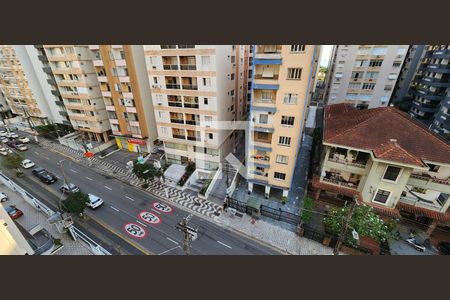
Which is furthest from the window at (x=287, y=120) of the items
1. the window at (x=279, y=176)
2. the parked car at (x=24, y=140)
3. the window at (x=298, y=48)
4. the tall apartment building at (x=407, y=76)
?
the parked car at (x=24, y=140)

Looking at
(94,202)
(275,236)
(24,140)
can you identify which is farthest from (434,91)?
(24,140)

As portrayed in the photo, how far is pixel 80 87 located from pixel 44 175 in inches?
669

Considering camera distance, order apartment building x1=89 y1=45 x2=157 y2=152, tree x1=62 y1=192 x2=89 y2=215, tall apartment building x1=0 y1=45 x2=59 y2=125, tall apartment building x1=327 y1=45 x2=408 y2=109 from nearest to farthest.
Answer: tree x1=62 y1=192 x2=89 y2=215
apartment building x1=89 y1=45 x2=157 y2=152
tall apartment building x1=327 y1=45 x2=408 y2=109
tall apartment building x1=0 y1=45 x2=59 y2=125

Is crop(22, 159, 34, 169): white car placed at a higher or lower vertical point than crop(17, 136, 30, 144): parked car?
lower

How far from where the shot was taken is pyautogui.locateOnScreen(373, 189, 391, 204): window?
23172mm

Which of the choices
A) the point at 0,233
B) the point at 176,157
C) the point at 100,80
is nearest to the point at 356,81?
the point at 176,157

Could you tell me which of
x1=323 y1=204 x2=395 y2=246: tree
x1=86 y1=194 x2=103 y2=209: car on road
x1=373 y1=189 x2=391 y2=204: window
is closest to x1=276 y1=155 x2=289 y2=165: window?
x1=323 y1=204 x2=395 y2=246: tree

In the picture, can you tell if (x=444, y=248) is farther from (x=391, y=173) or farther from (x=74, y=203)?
(x=74, y=203)

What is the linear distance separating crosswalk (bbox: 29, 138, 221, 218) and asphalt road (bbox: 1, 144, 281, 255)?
3.62 ft

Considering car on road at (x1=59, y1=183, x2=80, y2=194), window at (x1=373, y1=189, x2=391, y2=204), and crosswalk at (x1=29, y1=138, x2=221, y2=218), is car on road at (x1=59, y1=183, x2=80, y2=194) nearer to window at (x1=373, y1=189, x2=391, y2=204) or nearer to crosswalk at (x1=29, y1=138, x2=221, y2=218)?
crosswalk at (x1=29, y1=138, x2=221, y2=218)

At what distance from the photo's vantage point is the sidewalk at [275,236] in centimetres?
2159

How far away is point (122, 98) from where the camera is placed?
36.4 m

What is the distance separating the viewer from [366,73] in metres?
40.8

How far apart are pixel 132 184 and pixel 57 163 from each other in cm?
1819
